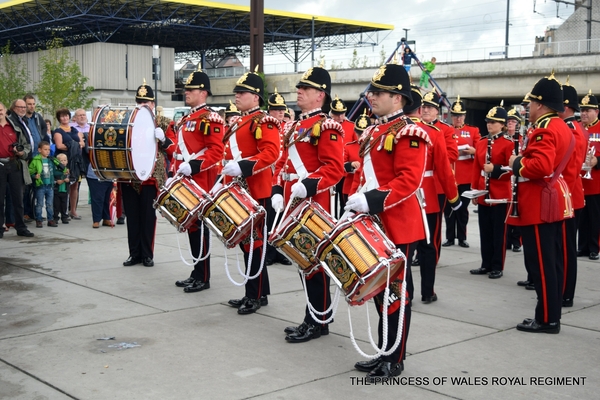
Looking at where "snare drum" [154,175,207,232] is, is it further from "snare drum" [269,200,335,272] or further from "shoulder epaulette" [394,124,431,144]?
"shoulder epaulette" [394,124,431,144]

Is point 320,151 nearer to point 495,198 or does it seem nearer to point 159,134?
point 159,134

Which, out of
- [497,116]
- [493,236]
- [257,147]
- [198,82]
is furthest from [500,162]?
[198,82]

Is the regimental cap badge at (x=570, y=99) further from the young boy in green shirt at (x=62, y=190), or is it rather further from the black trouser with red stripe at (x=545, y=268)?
the young boy in green shirt at (x=62, y=190)

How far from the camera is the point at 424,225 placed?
5.43m

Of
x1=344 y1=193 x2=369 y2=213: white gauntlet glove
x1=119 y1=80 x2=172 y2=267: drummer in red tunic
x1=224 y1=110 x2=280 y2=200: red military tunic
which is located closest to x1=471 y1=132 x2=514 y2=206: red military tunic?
x1=224 y1=110 x2=280 y2=200: red military tunic

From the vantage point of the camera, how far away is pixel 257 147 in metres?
7.05

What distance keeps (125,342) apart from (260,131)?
223 cm

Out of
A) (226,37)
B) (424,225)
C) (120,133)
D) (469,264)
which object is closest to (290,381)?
(424,225)

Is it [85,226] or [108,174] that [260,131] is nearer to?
[108,174]

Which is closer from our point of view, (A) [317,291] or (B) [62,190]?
(A) [317,291]

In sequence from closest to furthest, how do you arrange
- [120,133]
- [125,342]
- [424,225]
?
[424,225] < [125,342] < [120,133]

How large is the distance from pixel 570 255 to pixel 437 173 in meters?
1.52

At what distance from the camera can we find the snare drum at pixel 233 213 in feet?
22.3

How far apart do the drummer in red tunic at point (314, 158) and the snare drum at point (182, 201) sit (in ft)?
Result: 4.30
